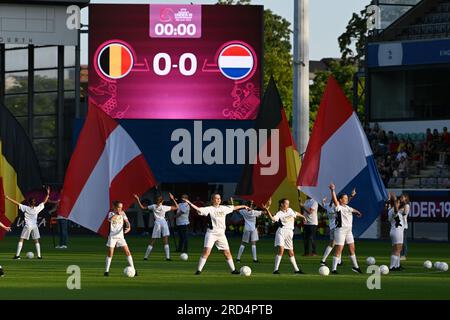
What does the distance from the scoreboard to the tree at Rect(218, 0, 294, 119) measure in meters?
32.5

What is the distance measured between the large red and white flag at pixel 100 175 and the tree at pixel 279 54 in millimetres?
60488

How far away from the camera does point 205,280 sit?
3073 cm

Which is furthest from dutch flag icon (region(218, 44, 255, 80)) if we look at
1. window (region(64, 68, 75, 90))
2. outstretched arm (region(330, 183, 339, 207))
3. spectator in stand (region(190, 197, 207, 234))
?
outstretched arm (region(330, 183, 339, 207))

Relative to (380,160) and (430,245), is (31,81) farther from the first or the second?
(430,245)

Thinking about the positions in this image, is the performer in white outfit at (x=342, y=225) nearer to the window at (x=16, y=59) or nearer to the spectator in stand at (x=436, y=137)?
the spectator in stand at (x=436, y=137)

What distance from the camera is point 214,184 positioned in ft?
217

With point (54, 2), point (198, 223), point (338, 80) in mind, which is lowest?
point (198, 223)

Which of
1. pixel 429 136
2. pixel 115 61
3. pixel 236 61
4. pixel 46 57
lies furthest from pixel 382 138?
pixel 46 57

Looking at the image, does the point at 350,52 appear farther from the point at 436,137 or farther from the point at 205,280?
the point at 205,280

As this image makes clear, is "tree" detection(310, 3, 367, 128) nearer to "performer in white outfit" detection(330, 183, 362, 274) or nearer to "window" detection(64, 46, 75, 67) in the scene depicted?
"window" detection(64, 46, 75, 67)

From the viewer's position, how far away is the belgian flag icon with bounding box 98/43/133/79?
2432 inches

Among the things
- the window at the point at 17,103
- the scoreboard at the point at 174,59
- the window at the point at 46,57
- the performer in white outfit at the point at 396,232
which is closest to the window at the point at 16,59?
the window at the point at 46,57

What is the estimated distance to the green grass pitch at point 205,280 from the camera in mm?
26797

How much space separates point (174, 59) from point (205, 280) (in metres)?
32.3
